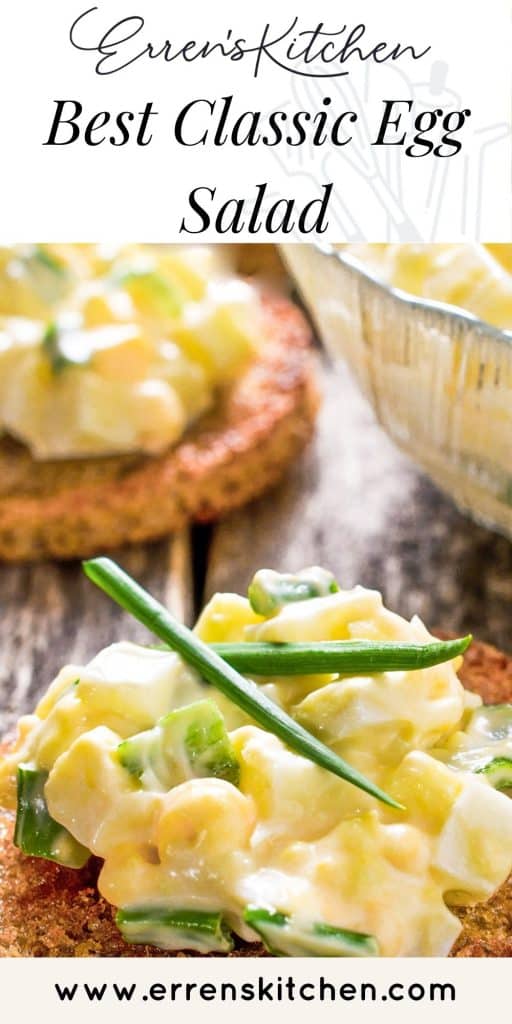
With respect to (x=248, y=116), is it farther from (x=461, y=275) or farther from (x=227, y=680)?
(x=227, y=680)

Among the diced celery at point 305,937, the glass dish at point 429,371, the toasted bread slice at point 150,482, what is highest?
the glass dish at point 429,371

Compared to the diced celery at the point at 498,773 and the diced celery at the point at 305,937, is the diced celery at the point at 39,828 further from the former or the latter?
the diced celery at the point at 498,773

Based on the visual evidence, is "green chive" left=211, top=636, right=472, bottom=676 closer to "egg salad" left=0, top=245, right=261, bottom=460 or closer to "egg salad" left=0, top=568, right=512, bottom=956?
"egg salad" left=0, top=568, right=512, bottom=956

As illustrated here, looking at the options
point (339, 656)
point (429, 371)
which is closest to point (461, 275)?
point (429, 371)

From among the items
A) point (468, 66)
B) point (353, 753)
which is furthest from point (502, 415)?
point (353, 753)

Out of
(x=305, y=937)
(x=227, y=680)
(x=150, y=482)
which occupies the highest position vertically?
(x=150, y=482)
